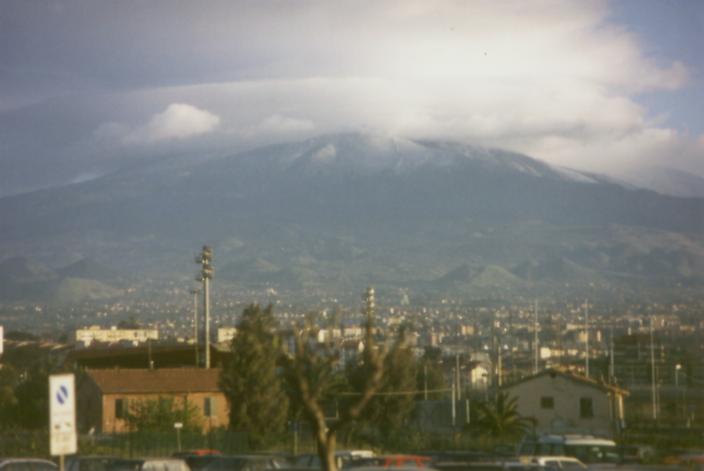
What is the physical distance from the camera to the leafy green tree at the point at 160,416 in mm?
48562

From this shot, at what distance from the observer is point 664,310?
137750mm

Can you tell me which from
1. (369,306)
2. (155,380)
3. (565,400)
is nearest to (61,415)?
(369,306)

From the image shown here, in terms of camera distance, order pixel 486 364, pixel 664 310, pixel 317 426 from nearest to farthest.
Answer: pixel 317 426, pixel 486 364, pixel 664 310

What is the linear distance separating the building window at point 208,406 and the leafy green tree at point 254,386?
11575mm

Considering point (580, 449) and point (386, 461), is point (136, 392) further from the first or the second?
point (386, 461)

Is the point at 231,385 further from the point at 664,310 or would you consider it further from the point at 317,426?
the point at 664,310

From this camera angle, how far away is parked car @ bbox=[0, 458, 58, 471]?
92.4 ft

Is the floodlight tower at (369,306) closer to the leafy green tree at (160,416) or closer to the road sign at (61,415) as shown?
the road sign at (61,415)

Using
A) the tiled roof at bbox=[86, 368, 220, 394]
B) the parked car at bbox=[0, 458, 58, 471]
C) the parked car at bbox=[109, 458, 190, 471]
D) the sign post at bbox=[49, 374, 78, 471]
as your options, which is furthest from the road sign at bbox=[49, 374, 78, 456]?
the tiled roof at bbox=[86, 368, 220, 394]

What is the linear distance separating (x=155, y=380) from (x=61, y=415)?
43.0 meters

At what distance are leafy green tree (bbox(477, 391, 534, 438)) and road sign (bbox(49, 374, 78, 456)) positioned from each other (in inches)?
1376

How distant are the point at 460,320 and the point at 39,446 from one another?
15447 centimetres

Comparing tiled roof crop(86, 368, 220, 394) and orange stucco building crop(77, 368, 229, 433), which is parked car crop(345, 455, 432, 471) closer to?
orange stucco building crop(77, 368, 229, 433)

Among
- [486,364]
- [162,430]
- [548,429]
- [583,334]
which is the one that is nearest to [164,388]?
[162,430]
